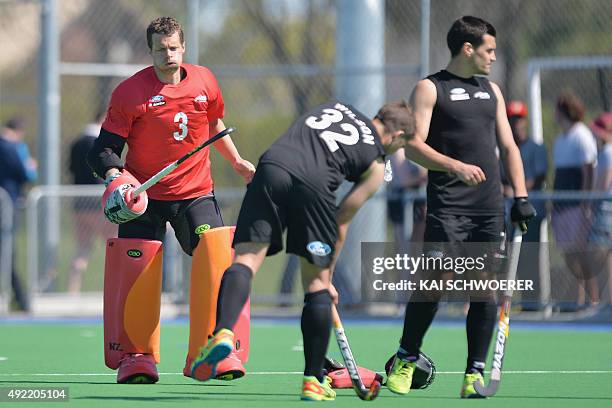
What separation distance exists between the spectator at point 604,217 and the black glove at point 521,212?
559 centimetres

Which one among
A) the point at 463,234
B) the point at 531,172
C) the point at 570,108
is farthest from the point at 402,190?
the point at 463,234

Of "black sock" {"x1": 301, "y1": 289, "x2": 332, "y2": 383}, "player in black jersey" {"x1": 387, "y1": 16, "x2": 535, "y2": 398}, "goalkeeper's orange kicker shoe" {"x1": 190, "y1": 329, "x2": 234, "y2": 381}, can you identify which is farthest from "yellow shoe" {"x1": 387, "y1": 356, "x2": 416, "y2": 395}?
"goalkeeper's orange kicker shoe" {"x1": 190, "y1": 329, "x2": 234, "y2": 381}

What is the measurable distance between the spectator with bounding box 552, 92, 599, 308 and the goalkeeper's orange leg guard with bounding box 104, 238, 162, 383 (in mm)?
5973

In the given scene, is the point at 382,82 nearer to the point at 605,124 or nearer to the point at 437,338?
the point at 605,124

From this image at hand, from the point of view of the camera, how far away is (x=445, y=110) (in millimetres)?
7754

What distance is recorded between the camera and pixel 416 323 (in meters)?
7.80

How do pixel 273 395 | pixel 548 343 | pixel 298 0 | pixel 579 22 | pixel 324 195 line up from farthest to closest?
pixel 579 22 → pixel 298 0 → pixel 548 343 → pixel 273 395 → pixel 324 195

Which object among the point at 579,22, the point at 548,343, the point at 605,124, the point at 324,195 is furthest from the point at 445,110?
the point at 579,22

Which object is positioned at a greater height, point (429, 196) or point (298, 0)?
point (298, 0)

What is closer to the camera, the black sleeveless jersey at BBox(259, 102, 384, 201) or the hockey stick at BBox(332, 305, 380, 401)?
the black sleeveless jersey at BBox(259, 102, 384, 201)

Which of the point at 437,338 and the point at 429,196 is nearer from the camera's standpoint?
the point at 429,196

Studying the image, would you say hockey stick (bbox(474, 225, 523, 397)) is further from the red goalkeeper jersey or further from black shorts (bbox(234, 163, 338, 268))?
the red goalkeeper jersey

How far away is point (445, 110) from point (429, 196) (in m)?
0.49

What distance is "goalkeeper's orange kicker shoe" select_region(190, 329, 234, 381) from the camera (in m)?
6.75
